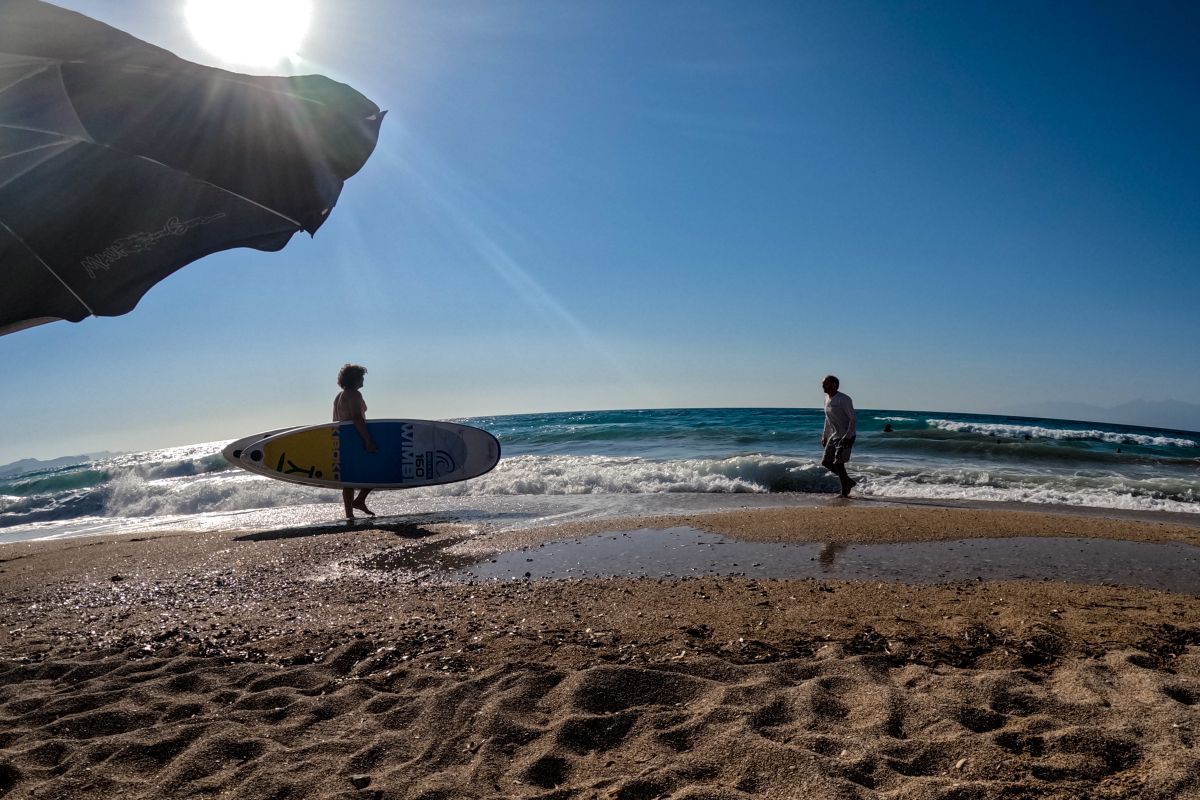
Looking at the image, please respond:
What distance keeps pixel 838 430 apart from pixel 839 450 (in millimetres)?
291

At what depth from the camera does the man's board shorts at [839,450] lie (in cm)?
947

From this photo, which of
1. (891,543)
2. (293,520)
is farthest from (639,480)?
(891,543)

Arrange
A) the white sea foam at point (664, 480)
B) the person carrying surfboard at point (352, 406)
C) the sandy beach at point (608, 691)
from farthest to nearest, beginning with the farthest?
1. the white sea foam at point (664, 480)
2. the person carrying surfboard at point (352, 406)
3. the sandy beach at point (608, 691)

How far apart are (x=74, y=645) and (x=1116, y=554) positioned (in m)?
7.16

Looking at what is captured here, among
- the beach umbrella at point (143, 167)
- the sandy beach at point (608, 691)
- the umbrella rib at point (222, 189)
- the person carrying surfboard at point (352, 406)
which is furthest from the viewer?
the person carrying surfboard at point (352, 406)

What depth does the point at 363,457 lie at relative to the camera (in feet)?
31.8

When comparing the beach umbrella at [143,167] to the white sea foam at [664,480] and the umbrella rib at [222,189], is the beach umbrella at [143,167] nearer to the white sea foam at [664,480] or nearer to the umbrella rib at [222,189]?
the umbrella rib at [222,189]

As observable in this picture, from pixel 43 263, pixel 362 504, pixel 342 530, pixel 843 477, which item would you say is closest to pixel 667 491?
pixel 843 477

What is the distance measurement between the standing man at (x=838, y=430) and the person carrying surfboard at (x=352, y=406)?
6.49 metres

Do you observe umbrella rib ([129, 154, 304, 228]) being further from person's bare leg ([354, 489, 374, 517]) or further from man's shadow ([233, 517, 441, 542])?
person's bare leg ([354, 489, 374, 517])

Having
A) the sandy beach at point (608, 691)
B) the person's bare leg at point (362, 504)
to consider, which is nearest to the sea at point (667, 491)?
the person's bare leg at point (362, 504)

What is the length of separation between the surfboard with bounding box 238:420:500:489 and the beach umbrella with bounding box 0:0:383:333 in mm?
6687

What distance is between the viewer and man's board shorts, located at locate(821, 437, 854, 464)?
9.47 meters

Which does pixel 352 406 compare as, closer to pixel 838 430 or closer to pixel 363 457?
pixel 363 457
